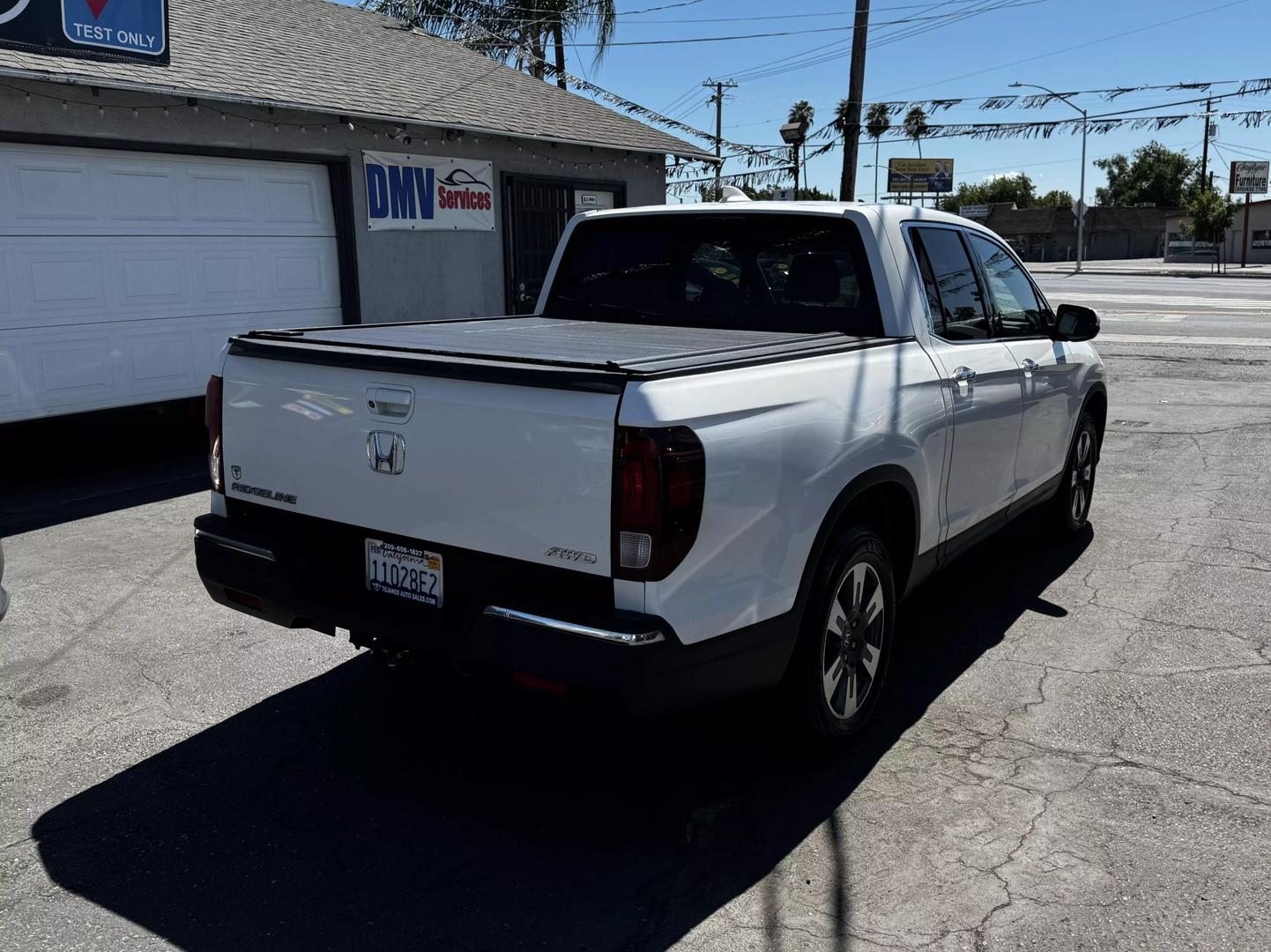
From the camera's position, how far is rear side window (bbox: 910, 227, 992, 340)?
4805mm

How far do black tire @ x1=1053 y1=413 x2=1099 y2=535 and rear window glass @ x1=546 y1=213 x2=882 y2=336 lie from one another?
238 cm

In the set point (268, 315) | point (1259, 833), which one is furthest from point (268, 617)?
point (268, 315)

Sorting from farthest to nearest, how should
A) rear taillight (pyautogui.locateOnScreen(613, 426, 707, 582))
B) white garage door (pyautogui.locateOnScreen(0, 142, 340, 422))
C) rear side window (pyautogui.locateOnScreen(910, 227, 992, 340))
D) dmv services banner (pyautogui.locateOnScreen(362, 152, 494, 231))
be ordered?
dmv services banner (pyautogui.locateOnScreen(362, 152, 494, 231)) → white garage door (pyautogui.locateOnScreen(0, 142, 340, 422)) → rear side window (pyautogui.locateOnScreen(910, 227, 992, 340)) → rear taillight (pyautogui.locateOnScreen(613, 426, 707, 582))

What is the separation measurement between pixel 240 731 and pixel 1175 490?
6.83m

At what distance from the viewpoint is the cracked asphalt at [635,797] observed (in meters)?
3.05

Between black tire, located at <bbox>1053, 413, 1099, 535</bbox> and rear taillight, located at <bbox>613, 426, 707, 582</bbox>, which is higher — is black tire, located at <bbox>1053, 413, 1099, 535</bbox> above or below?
below

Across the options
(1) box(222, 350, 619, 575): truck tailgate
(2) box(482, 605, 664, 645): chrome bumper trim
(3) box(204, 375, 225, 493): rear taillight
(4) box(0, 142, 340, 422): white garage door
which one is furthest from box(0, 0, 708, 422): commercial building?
(2) box(482, 605, 664, 645): chrome bumper trim

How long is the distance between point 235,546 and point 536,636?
1340mm

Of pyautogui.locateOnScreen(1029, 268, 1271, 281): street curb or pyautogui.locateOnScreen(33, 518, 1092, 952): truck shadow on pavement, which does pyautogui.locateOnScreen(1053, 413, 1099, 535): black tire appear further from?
pyautogui.locateOnScreen(1029, 268, 1271, 281): street curb

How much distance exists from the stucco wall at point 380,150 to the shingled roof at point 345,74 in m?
0.27

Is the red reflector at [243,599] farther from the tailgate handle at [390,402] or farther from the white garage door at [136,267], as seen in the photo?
the white garage door at [136,267]

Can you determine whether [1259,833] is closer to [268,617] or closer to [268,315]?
[268,617]

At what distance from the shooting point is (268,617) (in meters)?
3.92

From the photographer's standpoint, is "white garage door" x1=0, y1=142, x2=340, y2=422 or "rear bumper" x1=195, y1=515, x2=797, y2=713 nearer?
"rear bumper" x1=195, y1=515, x2=797, y2=713
